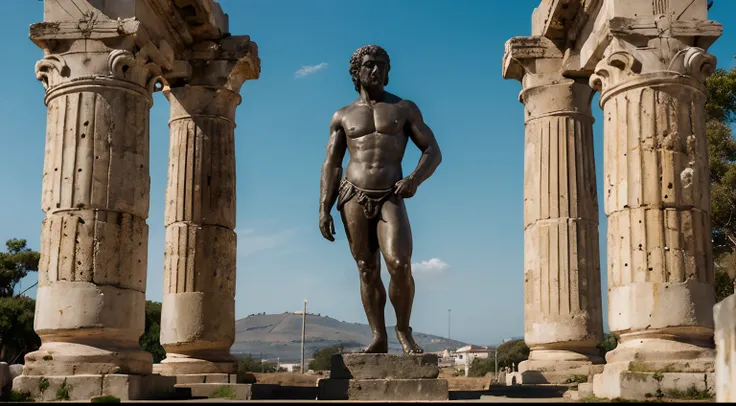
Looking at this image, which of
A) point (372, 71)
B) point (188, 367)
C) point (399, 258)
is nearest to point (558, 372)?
point (399, 258)

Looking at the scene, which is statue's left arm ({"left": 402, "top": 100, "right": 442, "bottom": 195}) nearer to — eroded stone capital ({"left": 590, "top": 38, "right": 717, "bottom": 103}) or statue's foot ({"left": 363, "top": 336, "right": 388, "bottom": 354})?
statue's foot ({"left": 363, "top": 336, "right": 388, "bottom": 354})

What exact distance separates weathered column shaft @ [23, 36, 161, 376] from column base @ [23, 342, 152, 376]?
12mm

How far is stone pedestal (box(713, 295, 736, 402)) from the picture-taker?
5.94 metres

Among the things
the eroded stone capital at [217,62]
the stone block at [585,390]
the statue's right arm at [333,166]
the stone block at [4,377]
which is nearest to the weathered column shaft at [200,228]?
the eroded stone capital at [217,62]

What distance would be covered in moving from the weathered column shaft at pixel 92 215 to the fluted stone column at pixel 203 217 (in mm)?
2159

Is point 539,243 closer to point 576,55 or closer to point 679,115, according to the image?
point 576,55

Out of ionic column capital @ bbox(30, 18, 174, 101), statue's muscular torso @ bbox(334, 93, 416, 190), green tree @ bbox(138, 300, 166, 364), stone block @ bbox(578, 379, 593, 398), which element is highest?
ionic column capital @ bbox(30, 18, 174, 101)

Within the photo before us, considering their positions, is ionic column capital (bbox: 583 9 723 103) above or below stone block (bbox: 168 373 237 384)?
above

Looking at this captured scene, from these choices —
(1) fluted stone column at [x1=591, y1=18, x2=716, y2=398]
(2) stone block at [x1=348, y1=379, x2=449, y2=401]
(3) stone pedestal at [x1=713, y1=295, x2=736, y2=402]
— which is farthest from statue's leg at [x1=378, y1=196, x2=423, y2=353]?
(3) stone pedestal at [x1=713, y1=295, x2=736, y2=402]

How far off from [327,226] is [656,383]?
160 inches

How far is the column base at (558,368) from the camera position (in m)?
13.6

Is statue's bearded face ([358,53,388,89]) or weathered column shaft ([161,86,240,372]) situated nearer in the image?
statue's bearded face ([358,53,388,89])

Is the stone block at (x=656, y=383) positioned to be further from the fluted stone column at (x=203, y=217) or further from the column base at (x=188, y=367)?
the fluted stone column at (x=203, y=217)

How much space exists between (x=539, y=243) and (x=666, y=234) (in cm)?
374
